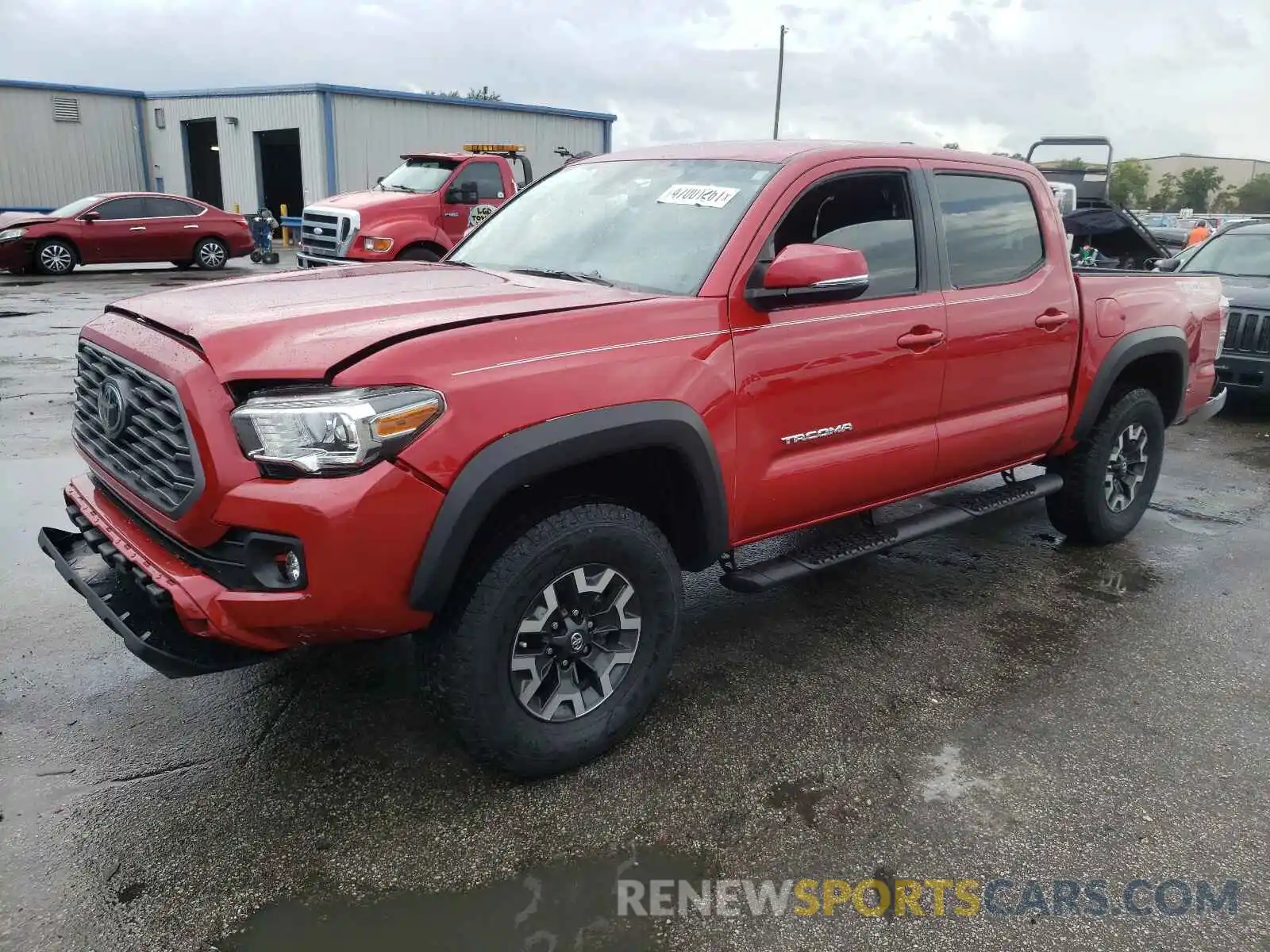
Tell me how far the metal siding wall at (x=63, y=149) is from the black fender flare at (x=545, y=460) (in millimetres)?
29934

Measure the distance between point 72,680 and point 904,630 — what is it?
3.24 meters

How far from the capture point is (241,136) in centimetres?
2664

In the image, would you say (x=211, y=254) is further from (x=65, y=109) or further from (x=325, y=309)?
(x=325, y=309)

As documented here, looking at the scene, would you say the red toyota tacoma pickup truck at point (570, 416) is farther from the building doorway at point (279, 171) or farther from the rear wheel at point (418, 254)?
the building doorway at point (279, 171)

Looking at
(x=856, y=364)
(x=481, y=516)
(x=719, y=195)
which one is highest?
(x=719, y=195)

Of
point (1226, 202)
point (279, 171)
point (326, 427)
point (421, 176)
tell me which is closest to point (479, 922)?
point (326, 427)

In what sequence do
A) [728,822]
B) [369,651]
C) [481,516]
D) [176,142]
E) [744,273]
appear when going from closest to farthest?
[481,516] → [728,822] → [744,273] → [369,651] → [176,142]

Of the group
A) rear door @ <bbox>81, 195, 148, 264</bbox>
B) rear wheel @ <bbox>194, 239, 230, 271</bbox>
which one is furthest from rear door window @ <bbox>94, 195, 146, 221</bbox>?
rear wheel @ <bbox>194, 239, 230, 271</bbox>

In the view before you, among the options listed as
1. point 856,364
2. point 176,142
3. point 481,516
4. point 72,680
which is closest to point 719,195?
point 856,364

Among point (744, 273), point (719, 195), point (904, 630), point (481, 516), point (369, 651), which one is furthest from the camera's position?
point (904, 630)

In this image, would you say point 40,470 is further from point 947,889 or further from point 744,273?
point 947,889

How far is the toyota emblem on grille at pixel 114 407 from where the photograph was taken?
2793 mm

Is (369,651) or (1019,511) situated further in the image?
(1019,511)

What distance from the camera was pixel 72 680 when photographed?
348 centimetres
